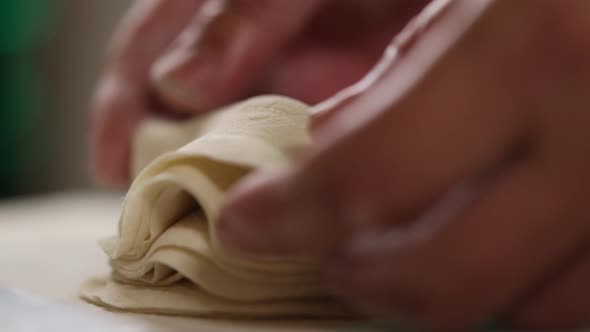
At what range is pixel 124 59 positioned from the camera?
3.57ft

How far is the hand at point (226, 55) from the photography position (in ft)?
2.84

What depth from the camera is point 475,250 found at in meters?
0.35

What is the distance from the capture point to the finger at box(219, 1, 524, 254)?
0.34 metres

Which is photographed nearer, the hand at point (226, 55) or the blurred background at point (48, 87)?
the hand at point (226, 55)

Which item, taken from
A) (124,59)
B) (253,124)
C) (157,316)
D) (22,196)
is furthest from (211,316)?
(22,196)

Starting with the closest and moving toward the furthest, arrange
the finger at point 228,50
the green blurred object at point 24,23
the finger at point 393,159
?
the finger at point 393,159 → the finger at point 228,50 → the green blurred object at point 24,23

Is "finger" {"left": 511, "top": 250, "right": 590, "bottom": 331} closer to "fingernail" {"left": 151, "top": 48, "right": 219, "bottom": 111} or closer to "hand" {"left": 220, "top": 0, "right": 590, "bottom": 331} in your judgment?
"hand" {"left": 220, "top": 0, "right": 590, "bottom": 331}

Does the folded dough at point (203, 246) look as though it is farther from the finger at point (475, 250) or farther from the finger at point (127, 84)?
the finger at point (127, 84)

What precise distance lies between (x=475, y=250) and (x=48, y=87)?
2593 mm

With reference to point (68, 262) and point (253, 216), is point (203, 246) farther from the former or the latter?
point (68, 262)

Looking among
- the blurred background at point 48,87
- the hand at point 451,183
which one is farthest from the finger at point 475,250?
the blurred background at point 48,87

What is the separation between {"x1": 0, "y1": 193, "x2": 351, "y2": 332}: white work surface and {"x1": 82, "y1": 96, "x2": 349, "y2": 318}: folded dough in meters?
0.01

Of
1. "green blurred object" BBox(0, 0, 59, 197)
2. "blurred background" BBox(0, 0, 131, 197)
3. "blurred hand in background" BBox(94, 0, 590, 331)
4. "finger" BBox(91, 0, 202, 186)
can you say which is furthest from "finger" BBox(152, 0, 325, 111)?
"green blurred object" BBox(0, 0, 59, 197)

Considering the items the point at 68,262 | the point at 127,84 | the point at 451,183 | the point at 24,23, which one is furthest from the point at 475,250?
the point at 24,23
